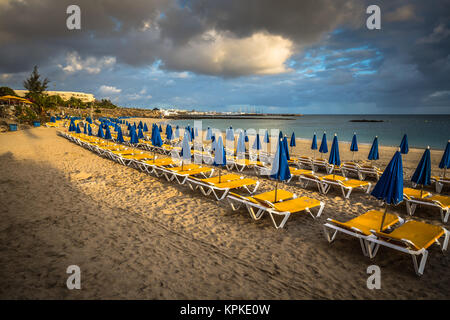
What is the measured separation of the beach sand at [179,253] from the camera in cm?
278

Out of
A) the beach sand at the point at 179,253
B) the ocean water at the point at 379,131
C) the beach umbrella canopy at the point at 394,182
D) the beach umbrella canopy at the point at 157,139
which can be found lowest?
the beach sand at the point at 179,253

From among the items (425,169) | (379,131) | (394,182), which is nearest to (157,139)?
(394,182)

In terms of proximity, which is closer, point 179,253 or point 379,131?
point 179,253

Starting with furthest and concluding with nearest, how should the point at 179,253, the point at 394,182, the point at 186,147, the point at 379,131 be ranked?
the point at 379,131 < the point at 186,147 < the point at 179,253 < the point at 394,182

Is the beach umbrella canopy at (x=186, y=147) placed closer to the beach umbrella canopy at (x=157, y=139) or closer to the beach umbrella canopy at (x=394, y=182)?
the beach umbrella canopy at (x=157, y=139)

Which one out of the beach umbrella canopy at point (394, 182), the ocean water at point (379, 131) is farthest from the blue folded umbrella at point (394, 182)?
the ocean water at point (379, 131)

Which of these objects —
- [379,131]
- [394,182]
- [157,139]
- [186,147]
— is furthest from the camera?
[379,131]

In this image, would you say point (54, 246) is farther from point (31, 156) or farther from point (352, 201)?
point (31, 156)

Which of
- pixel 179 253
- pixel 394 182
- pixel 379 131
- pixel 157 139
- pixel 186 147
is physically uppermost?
pixel 379 131

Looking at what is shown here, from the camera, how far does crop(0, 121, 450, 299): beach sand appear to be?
2.78 m

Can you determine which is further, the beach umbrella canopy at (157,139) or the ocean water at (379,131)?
the ocean water at (379,131)

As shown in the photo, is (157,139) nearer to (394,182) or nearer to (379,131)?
(394,182)

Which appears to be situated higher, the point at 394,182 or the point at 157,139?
the point at 157,139

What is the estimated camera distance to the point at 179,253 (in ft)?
11.5
